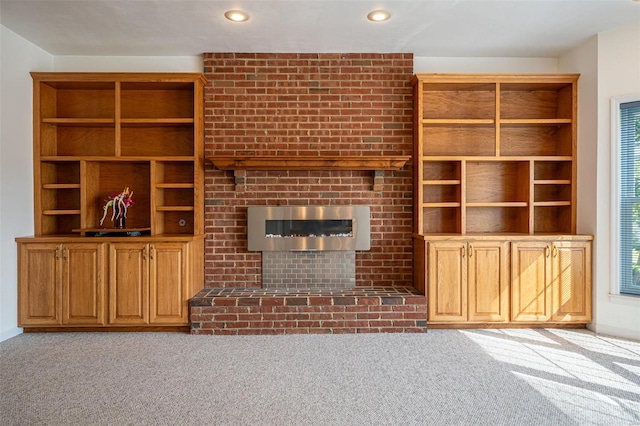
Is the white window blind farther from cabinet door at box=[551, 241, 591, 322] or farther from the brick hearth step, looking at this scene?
the brick hearth step

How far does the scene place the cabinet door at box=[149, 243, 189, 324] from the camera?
3.42m

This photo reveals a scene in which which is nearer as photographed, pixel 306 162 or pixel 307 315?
pixel 307 315

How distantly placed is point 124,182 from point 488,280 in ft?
12.2

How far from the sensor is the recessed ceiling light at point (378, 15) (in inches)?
118

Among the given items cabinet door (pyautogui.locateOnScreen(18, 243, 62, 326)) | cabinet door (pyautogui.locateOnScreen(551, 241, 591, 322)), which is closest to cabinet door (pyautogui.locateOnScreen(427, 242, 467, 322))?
cabinet door (pyautogui.locateOnScreen(551, 241, 591, 322))

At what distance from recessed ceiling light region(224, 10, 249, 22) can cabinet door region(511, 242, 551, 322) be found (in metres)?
3.07

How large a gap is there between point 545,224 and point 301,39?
122 inches

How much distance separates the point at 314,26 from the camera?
3.25 m

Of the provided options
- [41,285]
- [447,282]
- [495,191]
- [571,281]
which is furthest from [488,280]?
[41,285]

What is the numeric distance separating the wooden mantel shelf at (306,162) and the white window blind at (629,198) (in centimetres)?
188

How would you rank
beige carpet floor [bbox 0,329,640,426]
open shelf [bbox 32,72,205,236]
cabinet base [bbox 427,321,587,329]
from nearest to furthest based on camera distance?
beige carpet floor [bbox 0,329,640,426] → cabinet base [bbox 427,321,587,329] → open shelf [bbox 32,72,205,236]

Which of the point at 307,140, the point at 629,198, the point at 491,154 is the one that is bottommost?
the point at 629,198

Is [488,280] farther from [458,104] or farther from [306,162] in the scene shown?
[306,162]

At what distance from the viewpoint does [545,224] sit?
3955mm
